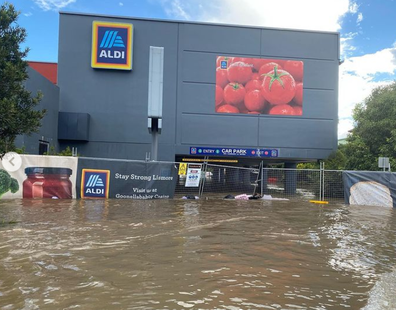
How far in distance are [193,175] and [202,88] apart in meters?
9.56

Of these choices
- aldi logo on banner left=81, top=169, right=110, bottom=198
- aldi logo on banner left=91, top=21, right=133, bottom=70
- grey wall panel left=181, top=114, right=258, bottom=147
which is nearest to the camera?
aldi logo on banner left=81, top=169, right=110, bottom=198

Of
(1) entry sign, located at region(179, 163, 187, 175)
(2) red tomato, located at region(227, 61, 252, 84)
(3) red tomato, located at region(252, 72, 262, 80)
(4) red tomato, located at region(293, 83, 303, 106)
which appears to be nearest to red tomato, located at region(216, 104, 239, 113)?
(2) red tomato, located at region(227, 61, 252, 84)

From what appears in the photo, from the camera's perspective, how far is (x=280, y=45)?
78.0 feet

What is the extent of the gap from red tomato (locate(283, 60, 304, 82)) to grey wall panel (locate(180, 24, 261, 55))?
7.87ft

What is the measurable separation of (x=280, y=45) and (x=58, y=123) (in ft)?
54.5

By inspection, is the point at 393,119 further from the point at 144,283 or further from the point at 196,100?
the point at 144,283

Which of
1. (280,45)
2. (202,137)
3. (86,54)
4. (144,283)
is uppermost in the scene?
(280,45)

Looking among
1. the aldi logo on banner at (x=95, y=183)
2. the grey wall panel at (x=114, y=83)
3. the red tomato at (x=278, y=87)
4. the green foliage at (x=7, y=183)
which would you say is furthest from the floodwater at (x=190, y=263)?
the red tomato at (x=278, y=87)

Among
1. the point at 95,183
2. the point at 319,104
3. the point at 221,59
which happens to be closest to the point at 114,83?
the point at 221,59

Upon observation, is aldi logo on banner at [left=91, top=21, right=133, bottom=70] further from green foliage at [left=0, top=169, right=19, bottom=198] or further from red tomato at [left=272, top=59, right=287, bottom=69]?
green foliage at [left=0, top=169, right=19, bottom=198]

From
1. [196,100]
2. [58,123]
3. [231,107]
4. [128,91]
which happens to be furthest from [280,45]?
[58,123]

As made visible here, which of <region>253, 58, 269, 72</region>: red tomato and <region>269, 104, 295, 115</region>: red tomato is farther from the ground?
<region>253, 58, 269, 72</region>: red tomato

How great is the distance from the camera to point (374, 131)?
65.2 ft

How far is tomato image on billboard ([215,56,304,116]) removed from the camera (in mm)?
23297
